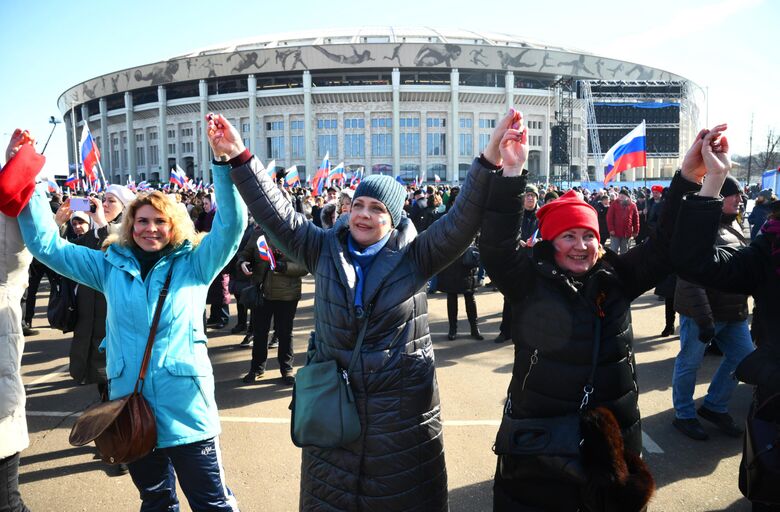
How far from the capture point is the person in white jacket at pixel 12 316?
227 centimetres

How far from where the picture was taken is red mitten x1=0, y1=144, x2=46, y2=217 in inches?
89.6

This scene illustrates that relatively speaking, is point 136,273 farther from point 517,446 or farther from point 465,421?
point 465,421

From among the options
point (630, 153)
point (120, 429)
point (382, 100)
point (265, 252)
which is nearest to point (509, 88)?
point (382, 100)

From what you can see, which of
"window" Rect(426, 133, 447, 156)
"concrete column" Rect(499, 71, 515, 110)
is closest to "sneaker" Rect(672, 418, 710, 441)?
"window" Rect(426, 133, 447, 156)

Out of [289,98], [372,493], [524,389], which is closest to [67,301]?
[372,493]

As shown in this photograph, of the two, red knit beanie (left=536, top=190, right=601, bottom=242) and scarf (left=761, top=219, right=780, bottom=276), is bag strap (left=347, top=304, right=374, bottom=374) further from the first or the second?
scarf (left=761, top=219, right=780, bottom=276)

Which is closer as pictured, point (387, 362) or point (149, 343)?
point (387, 362)

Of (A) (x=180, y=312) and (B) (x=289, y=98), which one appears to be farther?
(B) (x=289, y=98)

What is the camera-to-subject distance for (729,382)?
407 centimetres

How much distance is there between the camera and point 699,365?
4070 mm

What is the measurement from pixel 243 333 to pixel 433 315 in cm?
296

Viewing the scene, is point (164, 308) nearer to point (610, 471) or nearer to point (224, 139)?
point (224, 139)

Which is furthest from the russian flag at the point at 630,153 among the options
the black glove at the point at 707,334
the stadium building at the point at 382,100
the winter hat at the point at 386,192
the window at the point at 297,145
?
the window at the point at 297,145

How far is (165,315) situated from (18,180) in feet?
2.81
